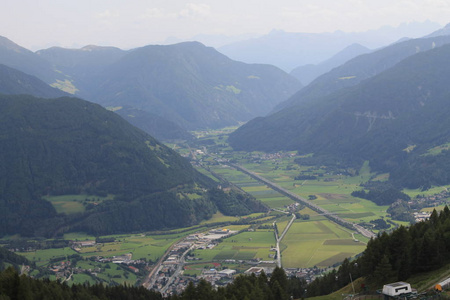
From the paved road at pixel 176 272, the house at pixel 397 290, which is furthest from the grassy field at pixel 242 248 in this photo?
the house at pixel 397 290

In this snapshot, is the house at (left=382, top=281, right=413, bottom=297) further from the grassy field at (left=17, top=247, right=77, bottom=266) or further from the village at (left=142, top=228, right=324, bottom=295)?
the grassy field at (left=17, top=247, right=77, bottom=266)

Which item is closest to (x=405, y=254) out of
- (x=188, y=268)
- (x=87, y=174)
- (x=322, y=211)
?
(x=188, y=268)

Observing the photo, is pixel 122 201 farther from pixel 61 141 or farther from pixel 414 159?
pixel 414 159

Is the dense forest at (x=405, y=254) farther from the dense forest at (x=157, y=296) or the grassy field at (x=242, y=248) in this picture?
the grassy field at (x=242, y=248)

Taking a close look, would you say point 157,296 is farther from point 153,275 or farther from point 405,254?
point 405,254

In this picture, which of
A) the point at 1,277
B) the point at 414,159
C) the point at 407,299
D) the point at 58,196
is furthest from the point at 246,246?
the point at 414,159

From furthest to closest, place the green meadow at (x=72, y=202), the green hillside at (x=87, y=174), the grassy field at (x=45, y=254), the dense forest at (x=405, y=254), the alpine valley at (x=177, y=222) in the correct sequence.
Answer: the green meadow at (x=72, y=202), the green hillside at (x=87, y=174), the grassy field at (x=45, y=254), the alpine valley at (x=177, y=222), the dense forest at (x=405, y=254)

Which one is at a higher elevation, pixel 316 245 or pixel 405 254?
pixel 405 254

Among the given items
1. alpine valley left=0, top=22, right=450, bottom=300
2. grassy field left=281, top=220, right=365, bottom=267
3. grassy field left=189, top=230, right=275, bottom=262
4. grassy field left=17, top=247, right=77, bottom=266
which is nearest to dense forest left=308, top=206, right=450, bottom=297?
alpine valley left=0, top=22, right=450, bottom=300

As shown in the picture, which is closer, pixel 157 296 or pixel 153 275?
pixel 157 296

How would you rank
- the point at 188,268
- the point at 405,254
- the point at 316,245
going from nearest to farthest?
the point at 405,254
the point at 188,268
the point at 316,245
